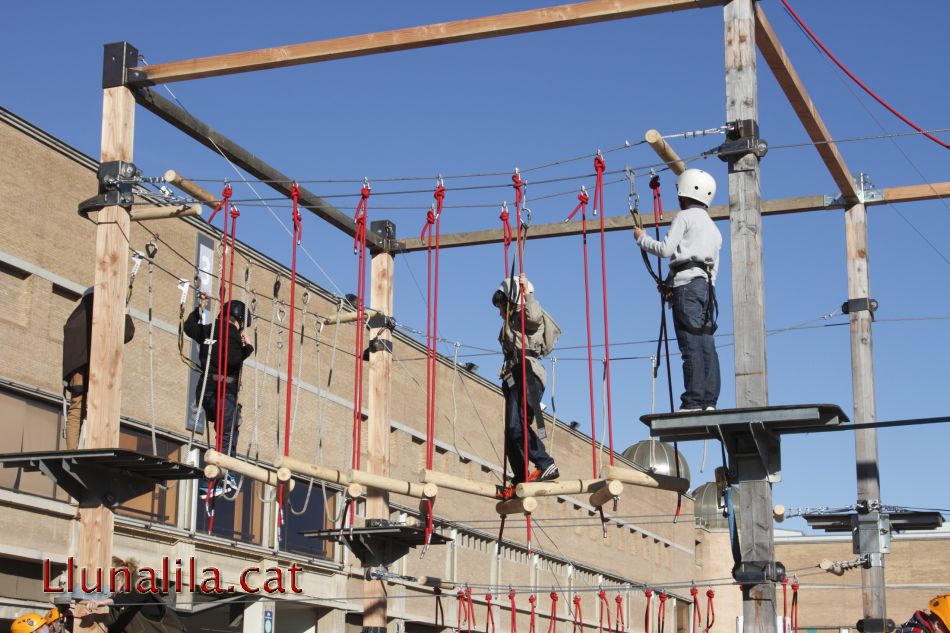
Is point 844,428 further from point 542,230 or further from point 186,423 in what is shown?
point 186,423

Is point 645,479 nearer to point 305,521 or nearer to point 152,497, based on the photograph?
point 152,497

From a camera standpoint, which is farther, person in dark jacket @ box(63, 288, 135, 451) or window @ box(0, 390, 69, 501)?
window @ box(0, 390, 69, 501)

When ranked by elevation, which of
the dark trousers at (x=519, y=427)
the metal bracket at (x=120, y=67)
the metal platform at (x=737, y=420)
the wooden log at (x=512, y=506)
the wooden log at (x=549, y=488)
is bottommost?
the wooden log at (x=512, y=506)

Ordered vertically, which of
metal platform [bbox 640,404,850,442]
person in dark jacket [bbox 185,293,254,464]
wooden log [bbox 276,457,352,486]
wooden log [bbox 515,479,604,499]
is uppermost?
person in dark jacket [bbox 185,293,254,464]

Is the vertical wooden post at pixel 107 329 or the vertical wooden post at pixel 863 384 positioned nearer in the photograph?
the vertical wooden post at pixel 107 329

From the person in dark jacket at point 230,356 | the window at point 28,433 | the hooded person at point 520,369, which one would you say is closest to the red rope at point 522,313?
the hooded person at point 520,369

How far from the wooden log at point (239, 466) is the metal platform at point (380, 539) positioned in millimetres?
2204

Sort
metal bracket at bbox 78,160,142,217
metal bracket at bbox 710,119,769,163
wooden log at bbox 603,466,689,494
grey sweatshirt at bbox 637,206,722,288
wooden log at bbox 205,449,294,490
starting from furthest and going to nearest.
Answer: metal bracket at bbox 78,160,142,217 → wooden log at bbox 205,449,294,490 → grey sweatshirt at bbox 637,206,722,288 → wooden log at bbox 603,466,689,494 → metal bracket at bbox 710,119,769,163

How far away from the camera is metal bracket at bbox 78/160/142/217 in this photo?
37.9 feet

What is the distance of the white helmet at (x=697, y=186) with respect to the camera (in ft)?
35.2

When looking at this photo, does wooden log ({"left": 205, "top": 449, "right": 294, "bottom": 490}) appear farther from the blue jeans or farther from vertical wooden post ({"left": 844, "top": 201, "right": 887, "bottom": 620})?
vertical wooden post ({"left": 844, "top": 201, "right": 887, "bottom": 620})

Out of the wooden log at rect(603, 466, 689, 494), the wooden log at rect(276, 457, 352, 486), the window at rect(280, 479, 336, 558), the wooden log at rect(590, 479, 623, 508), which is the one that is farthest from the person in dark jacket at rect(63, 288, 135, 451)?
the window at rect(280, 479, 336, 558)

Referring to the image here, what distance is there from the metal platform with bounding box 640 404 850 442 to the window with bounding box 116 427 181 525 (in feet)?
43.0

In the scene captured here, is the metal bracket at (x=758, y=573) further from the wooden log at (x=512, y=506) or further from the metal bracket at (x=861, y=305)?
the metal bracket at (x=861, y=305)
